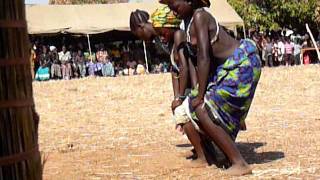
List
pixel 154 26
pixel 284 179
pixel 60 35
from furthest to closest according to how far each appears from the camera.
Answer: pixel 60 35 → pixel 154 26 → pixel 284 179

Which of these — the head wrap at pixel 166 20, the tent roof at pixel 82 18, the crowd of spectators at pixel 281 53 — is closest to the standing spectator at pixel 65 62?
the tent roof at pixel 82 18

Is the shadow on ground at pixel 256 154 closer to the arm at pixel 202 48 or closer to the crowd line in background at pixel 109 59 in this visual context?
the arm at pixel 202 48

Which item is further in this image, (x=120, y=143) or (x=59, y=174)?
(x=120, y=143)

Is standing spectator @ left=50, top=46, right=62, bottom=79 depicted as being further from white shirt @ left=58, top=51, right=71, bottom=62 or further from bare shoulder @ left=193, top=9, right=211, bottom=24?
bare shoulder @ left=193, top=9, right=211, bottom=24

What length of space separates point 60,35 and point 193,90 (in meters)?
19.6

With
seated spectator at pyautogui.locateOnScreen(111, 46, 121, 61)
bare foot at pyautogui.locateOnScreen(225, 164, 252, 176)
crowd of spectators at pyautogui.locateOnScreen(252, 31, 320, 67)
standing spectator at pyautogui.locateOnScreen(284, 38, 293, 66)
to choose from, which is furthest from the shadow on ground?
standing spectator at pyautogui.locateOnScreen(284, 38, 293, 66)

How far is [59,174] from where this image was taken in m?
6.00

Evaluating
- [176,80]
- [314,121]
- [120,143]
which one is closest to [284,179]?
[176,80]

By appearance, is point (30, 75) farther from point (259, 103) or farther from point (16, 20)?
point (259, 103)

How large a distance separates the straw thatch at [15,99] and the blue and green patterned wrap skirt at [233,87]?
9.93ft

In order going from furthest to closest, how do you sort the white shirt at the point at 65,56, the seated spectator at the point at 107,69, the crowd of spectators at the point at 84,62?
the seated spectator at the point at 107,69 < the white shirt at the point at 65,56 < the crowd of spectators at the point at 84,62

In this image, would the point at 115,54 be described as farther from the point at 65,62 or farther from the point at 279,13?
the point at 279,13

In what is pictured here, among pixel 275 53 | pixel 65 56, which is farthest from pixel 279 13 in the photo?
pixel 65 56

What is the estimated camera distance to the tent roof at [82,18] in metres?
23.9
